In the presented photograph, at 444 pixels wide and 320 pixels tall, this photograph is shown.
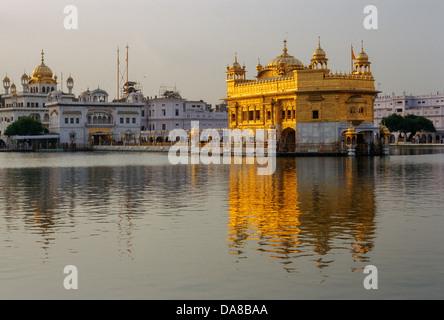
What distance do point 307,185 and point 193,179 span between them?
6.39 m

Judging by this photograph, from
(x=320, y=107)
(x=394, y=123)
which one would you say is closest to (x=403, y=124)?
(x=394, y=123)

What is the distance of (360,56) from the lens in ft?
213

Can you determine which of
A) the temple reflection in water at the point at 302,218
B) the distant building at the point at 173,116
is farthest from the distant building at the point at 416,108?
the temple reflection in water at the point at 302,218

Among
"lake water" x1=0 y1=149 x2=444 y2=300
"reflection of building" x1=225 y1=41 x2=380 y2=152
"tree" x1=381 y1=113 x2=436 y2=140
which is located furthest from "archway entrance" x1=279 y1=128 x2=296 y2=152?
"tree" x1=381 y1=113 x2=436 y2=140

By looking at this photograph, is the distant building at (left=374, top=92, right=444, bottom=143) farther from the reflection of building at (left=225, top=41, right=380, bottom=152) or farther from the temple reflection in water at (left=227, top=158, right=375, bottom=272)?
the temple reflection in water at (left=227, top=158, right=375, bottom=272)

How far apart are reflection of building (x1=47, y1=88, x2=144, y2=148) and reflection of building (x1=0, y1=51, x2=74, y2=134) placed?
7.78 metres

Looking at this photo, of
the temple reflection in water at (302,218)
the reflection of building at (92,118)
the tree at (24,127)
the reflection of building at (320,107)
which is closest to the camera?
the temple reflection in water at (302,218)

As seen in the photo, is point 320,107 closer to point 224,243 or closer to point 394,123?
point 224,243

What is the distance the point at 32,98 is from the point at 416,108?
245 ft

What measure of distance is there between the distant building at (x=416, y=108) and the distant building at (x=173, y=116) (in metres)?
35.8

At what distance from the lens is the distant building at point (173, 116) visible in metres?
115

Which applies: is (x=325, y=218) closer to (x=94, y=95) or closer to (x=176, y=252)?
(x=176, y=252)

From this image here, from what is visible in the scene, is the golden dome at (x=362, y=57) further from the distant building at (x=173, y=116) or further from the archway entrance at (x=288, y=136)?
the distant building at (x=173, y=116)

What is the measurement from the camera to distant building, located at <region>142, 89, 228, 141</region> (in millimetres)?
114812
